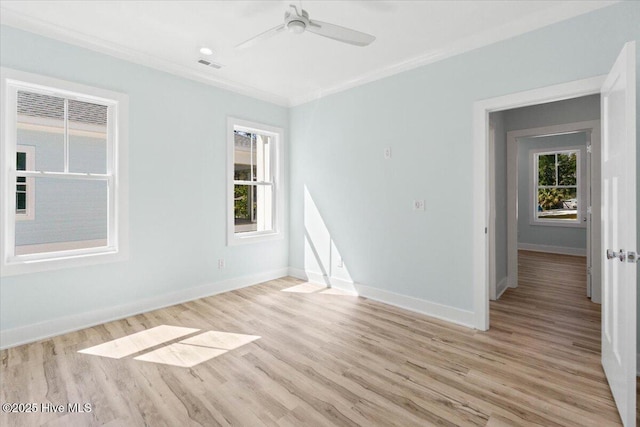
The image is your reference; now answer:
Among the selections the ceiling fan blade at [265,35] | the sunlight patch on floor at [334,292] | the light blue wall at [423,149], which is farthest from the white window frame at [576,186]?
the ceiling fan blade at [265,35]

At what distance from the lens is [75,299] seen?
3.00 metres

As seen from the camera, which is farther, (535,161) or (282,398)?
(535,161)

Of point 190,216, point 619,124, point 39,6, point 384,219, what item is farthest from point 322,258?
point 39,6

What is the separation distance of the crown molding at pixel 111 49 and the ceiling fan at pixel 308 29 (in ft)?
5.89

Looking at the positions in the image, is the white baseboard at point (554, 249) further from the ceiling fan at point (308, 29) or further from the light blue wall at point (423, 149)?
the ceiling fan at point (308, 29)

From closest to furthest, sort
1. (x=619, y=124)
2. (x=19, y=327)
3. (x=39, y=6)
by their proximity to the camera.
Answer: (x=619, y=124)
(x=39, y=6)
(x=19, y=327)

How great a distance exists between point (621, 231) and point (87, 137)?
4.34 meters

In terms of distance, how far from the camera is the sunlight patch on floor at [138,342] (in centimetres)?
257

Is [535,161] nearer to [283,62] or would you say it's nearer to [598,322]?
[598,322]

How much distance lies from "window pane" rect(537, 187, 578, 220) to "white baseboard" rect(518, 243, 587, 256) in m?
0.67

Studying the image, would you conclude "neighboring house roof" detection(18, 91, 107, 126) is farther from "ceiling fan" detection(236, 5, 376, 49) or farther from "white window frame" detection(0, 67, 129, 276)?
"ceiling fan" detection(236, 5, 376, 49)

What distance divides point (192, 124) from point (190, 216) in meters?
1.12

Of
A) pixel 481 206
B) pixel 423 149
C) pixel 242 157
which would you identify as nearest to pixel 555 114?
pixel 423 149

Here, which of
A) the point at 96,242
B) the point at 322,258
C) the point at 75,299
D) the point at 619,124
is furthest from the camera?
the point at 322,258
